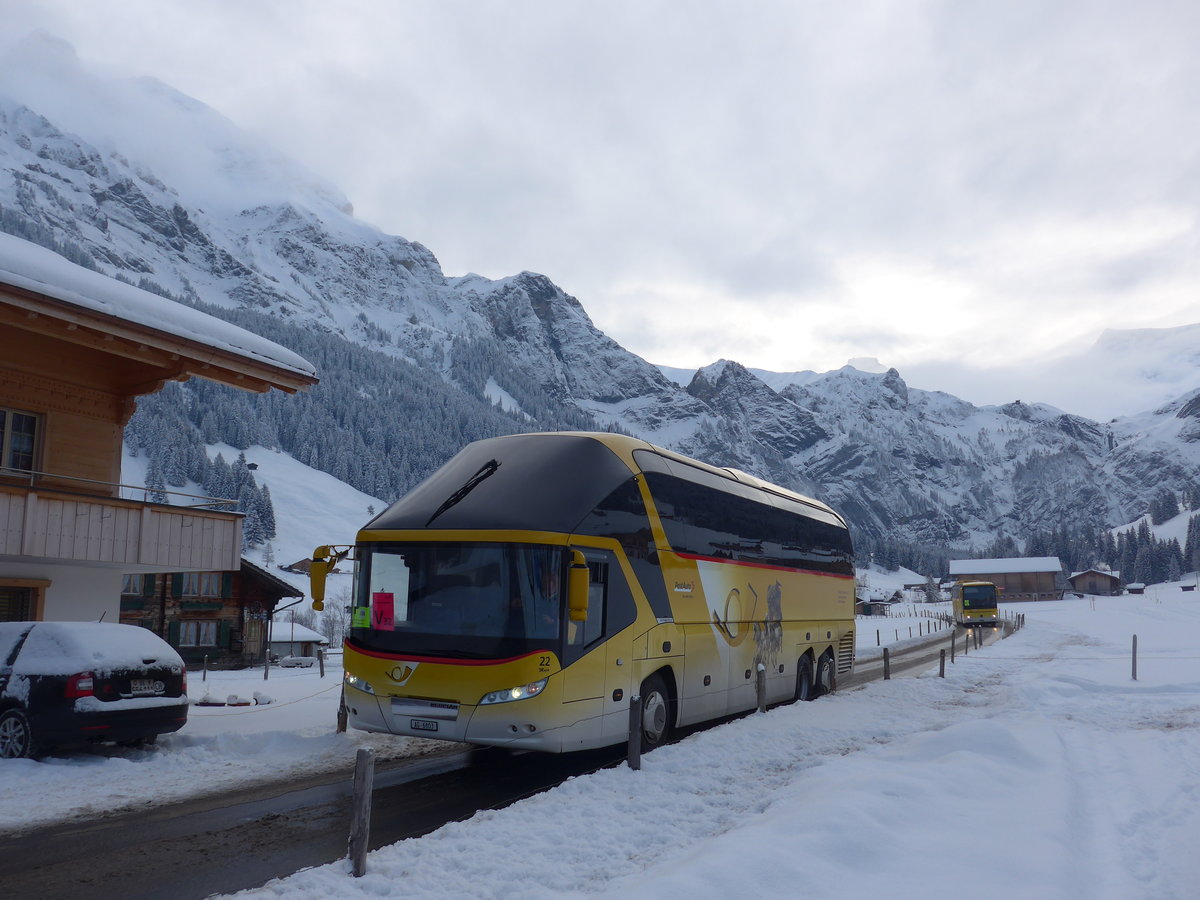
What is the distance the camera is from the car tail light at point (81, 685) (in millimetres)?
10429

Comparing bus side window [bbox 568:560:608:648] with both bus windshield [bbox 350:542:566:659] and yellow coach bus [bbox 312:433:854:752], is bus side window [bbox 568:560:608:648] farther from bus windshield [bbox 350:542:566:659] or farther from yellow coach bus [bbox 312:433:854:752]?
bus windshield [bbox 350:542:566:659]

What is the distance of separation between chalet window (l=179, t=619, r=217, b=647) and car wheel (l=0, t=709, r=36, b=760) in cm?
3921

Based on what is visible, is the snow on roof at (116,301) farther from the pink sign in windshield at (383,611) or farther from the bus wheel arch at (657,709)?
the bus wheel arch at (657,709)

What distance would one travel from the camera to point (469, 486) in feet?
36.7

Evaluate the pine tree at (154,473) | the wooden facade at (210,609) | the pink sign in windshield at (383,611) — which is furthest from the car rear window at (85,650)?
the pine tree at (154,473)

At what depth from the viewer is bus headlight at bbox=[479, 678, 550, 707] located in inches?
384

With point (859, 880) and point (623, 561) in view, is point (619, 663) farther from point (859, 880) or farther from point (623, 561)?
point (859, 880)

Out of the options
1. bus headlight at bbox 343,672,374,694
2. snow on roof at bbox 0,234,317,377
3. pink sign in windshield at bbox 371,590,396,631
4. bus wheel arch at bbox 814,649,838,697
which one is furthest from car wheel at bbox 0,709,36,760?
bus wheel arch at bbox 814,649,838,697

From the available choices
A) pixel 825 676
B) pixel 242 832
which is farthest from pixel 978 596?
pixel 242 832

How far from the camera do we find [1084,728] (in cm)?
1431

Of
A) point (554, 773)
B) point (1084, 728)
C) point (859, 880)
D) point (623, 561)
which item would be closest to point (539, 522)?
point (623, 561)

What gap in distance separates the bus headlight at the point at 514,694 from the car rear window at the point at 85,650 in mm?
4906

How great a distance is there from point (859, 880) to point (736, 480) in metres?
10.3

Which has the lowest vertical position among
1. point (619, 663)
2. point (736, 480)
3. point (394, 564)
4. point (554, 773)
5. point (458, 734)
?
point (554, 773)
